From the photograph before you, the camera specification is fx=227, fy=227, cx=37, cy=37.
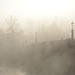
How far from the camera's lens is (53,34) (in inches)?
2982

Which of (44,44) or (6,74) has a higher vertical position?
(44,44)

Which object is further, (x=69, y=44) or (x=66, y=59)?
(x=69, y=44)

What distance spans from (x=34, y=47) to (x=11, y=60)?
10.8m

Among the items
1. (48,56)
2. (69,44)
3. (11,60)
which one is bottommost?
(11,60)

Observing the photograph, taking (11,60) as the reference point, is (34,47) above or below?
above

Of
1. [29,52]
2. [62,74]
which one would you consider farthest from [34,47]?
[62,74]

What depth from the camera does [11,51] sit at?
199 ft

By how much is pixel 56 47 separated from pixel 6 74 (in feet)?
31.8

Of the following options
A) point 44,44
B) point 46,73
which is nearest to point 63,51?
point 46,73

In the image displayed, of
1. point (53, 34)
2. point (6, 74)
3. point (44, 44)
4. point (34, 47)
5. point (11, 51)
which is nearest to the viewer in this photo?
point (6, 74)

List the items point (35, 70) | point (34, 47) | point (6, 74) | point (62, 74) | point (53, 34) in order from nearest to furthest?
1. point (62, 74)
2. point (6, 74)
3. point (35, 70)
4. point (34, 47)
5. point (53, 34)

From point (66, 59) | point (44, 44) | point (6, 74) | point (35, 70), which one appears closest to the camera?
point (66, 59)

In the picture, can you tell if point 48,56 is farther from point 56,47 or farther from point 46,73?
point 46,73

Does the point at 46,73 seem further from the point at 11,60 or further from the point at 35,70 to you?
the point at 11,60
